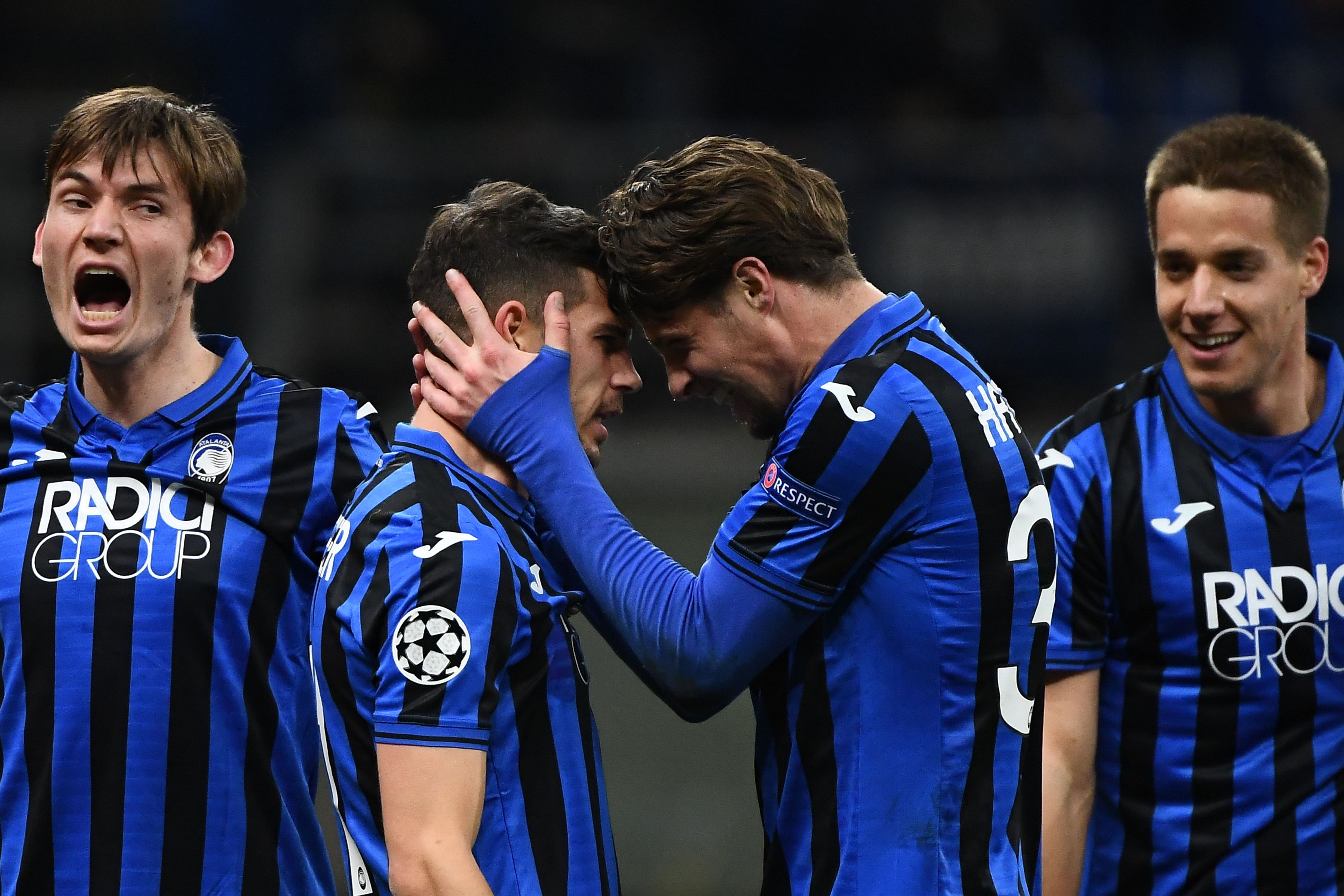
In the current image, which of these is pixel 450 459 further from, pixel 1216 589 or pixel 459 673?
pixel 1216 589

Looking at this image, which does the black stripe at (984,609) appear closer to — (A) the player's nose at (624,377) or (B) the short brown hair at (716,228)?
(B) the short brown hair at (716,228)

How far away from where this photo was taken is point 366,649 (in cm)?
214

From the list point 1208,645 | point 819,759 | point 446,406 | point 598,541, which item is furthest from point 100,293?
point 1208,645

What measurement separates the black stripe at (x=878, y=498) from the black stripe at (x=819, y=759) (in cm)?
13

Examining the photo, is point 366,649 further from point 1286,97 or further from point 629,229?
point 1286,97

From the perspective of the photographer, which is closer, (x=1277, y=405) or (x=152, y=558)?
(x=152, y=558)

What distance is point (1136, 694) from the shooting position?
314cm

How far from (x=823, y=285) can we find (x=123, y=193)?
4.34 feet

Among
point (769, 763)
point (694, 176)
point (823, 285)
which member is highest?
point (694, 176)

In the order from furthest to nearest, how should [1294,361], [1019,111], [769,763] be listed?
[1019,111], [1294,361], [769,763]

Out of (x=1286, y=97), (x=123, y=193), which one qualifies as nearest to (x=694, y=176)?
(x=123, y=193)

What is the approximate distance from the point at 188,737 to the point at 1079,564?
5.77ft

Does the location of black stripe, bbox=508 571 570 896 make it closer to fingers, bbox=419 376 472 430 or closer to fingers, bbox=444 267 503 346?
fingers, bbox=419 376 472 430

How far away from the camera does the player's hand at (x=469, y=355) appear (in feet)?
7.75
